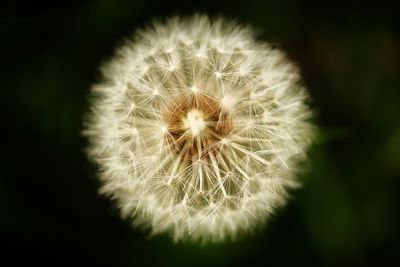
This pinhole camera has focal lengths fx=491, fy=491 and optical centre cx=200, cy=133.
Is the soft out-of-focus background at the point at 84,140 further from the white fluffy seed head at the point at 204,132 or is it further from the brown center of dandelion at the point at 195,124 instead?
the brown center of dandelion at the point at 195,124

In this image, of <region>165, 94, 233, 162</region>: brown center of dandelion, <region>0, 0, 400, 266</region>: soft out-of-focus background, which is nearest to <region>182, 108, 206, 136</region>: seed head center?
<region>165, 94, 233, 162</region>: brown center of dandelion

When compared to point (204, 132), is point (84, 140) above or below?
above

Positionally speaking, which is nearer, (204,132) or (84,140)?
(204,132)

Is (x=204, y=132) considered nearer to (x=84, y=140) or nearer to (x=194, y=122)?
(x=194, y=122)

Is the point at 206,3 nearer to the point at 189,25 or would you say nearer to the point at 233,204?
the point at 189,25

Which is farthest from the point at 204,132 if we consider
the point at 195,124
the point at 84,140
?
the point at 84,140

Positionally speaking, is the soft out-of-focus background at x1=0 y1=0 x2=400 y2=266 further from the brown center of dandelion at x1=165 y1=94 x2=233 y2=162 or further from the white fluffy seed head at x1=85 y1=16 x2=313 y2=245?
the brown center of dandelion at x1=165 y1=94 x2=233 y2=162

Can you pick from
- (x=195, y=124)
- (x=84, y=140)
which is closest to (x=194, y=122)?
(x=195, y=124)

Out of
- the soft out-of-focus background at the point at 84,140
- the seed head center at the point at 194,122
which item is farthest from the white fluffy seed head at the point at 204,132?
the soft out-of-focus background at the point at 84,140
